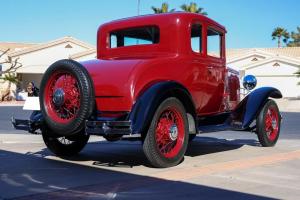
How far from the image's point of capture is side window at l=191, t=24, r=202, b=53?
25.7 feet

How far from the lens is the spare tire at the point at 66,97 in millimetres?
6484

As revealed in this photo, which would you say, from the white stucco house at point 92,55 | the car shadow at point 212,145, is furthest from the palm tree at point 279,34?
the car shadow at point 212,145

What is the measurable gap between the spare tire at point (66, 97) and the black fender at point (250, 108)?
10.2 feet

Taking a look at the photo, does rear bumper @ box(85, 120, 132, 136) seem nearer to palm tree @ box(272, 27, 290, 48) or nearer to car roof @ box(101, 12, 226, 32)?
car roof @ box(101, 12, 226, 32)

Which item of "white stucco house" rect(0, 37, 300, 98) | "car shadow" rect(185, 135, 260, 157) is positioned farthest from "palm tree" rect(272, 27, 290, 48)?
"car shadow" rect(185, 135, 260, 157)

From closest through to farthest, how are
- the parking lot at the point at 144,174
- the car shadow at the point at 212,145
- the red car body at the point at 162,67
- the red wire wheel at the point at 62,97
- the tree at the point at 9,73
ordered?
1. the parking lot at the point at 144,174
2. the red wire wheel at the point at 62,97
3. the red car body at the point at 162,67
4. the car shadow at the point at 212,145
5. the tree at the point at 9,73

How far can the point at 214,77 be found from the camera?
27.2 ft

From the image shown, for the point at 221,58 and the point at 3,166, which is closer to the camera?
the point at 3,166

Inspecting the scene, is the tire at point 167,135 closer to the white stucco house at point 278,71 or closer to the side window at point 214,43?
the side window at point 214,43

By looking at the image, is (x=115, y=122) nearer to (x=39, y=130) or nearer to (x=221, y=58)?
(x=39, y=130)

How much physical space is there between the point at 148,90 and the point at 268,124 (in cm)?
385

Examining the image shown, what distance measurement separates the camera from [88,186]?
559 cm

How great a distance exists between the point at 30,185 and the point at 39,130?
6.59 ft

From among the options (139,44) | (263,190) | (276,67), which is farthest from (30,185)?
(276,67)
